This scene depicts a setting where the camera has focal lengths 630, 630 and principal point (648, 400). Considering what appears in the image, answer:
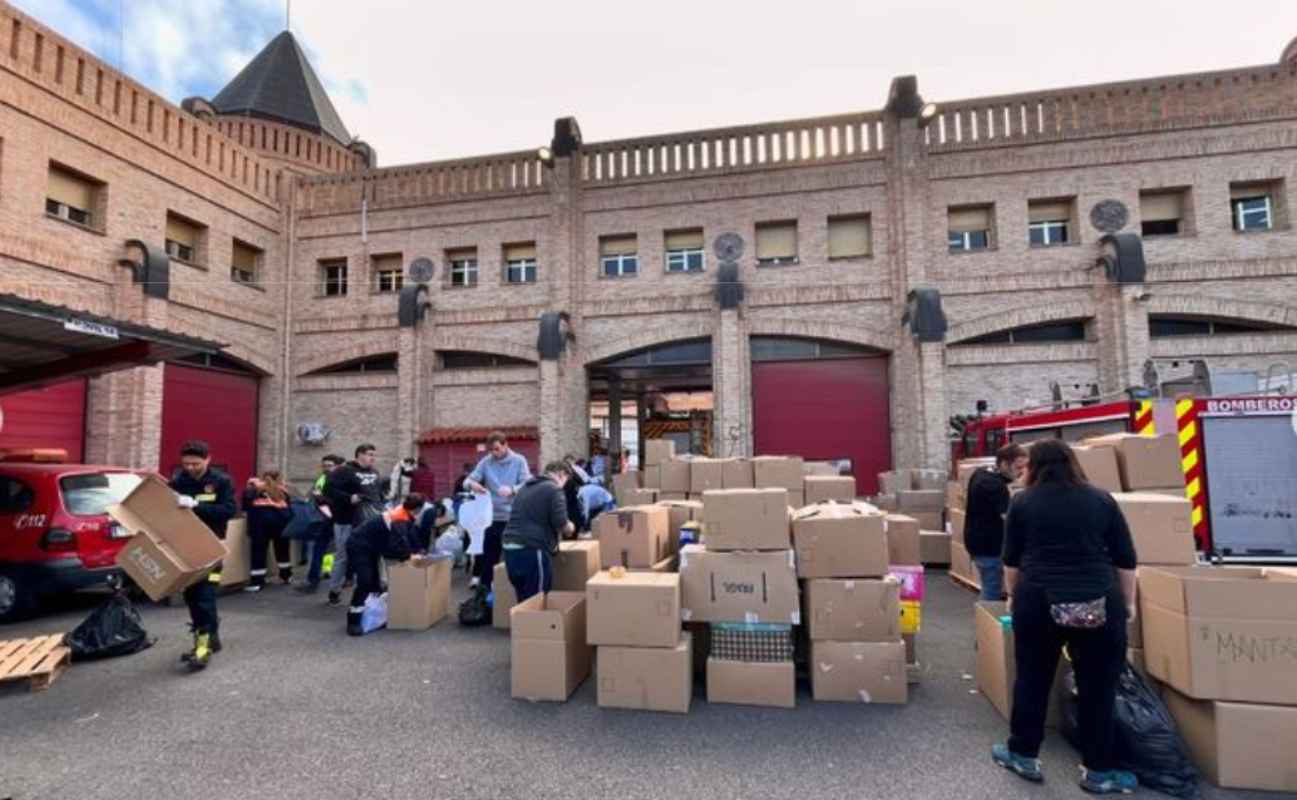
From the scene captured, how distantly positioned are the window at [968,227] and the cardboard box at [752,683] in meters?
12.5

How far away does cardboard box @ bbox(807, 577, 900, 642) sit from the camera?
14.3 feet

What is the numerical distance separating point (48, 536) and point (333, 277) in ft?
40.2

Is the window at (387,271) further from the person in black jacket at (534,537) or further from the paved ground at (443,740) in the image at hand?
the person in black jacket at (534,537)

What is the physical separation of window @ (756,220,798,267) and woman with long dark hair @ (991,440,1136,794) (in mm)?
12025

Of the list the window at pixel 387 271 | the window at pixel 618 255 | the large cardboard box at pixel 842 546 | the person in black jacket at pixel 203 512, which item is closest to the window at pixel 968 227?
the window at pixel 618 255

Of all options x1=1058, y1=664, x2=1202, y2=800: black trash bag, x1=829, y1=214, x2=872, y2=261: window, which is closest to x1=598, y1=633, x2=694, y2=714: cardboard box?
x1=1058, y1=664, x2=1202, y2=800: black trash bag

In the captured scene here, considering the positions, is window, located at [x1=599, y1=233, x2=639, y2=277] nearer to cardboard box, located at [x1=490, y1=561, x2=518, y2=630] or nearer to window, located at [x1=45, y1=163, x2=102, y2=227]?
window, located at [x1=45, y1=163, x2=102, y2=227]

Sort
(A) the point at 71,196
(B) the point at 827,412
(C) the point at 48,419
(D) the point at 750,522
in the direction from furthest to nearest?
(B) the point at 827,412
(A) the point at 71,196
(C) the point at 48,419
(D) the point at 750,522

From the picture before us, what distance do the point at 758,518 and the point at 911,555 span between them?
5.44 feet

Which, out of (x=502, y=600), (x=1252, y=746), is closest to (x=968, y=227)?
(x=1252, y=746)

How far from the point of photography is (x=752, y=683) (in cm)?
433

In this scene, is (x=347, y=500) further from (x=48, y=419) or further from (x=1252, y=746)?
(x=48, y=419)

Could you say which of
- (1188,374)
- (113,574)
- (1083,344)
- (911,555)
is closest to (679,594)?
(911,555)

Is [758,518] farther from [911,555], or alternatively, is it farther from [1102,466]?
[1102,466]
